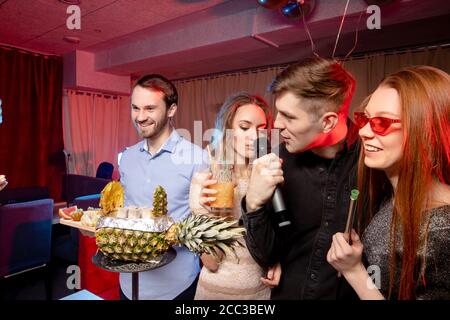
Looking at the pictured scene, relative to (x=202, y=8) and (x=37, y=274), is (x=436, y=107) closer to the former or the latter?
(x=202, y=8)

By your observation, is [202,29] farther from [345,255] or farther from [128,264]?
[345,255]

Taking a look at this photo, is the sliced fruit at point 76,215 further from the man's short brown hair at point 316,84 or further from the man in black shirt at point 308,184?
the man's short brown hair at point 316,84

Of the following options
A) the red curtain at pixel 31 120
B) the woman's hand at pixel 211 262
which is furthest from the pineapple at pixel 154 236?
the red curtain at pixel 31 120

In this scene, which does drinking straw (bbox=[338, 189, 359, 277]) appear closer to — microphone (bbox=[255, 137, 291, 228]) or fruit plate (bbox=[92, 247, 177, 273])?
microphone (bbox=[255, 137, 291, 228])

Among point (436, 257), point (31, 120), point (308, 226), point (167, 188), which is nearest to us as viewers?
point (436, 257)

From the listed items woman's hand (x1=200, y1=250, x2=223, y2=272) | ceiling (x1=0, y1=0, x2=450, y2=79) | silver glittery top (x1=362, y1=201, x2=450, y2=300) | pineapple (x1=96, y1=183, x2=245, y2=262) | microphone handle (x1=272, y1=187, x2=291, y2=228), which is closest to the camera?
silver glittery top (x1=362, y1=201, x2=450, y2=300)

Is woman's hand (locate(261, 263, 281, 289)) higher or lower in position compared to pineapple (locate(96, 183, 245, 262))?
lower

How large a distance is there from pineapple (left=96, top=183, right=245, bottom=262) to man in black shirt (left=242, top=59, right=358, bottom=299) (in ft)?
0.65

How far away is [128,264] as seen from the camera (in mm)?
1016

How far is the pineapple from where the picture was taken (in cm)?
100

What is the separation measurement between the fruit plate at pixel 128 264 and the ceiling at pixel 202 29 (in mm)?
2736

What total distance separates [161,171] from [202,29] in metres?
2.83

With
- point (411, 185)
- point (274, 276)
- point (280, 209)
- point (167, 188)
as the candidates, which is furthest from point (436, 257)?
point (167, 188)

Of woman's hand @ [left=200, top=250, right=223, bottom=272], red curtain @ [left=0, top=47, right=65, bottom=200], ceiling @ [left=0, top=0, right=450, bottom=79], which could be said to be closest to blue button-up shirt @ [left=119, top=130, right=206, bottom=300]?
woman's hand @ [left=200, top=250, right=223, bottom=272]
